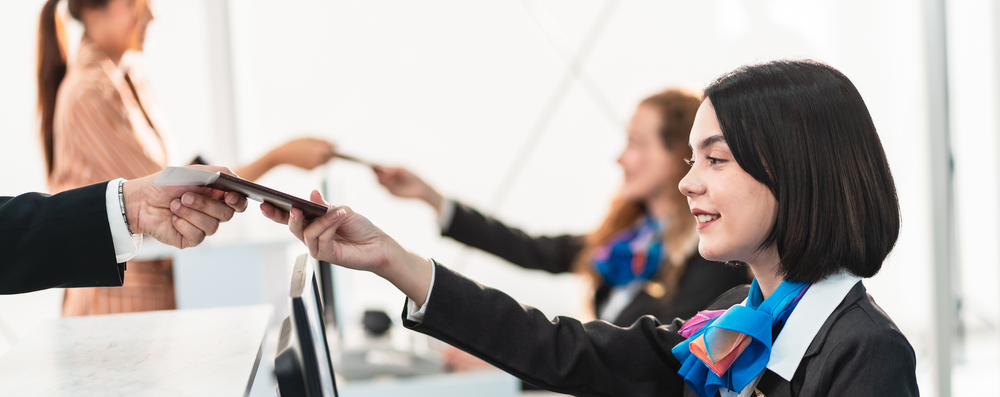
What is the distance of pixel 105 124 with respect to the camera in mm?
966

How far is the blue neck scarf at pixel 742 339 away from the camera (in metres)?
0.52

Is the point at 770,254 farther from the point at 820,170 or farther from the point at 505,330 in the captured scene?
the point at 505,330

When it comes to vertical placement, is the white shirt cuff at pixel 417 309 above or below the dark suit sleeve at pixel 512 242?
above

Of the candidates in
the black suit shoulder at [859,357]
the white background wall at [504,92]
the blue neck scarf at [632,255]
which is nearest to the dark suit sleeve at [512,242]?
the blue neck scarf at [632,255]

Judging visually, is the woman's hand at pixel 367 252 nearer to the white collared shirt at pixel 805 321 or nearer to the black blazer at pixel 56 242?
the black blazer at pixel 56 242

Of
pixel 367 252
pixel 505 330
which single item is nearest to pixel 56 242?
pixel 367 252

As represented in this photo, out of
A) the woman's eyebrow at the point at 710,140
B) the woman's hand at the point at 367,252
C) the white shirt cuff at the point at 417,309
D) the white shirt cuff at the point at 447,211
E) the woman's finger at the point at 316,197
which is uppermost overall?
the woman's eyebrow at the point at 710,140

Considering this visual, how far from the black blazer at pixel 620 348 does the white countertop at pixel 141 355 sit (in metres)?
0.16

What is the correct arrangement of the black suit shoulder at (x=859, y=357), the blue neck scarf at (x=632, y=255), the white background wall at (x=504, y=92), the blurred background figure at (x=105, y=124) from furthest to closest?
the white background wall at (x=504, y=92) → the blue neck scarf at (x=632, y=255) → the blurred background figure at (x=105, y=124) → the black suit shoulder at (x=859, y=357)

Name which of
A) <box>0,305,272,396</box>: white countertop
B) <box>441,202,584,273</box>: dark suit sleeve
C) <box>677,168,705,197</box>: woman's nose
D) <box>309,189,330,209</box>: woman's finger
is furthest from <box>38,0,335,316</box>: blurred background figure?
<box>677,168,705,197</box>: woman's nose

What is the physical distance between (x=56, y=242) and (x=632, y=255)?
91cm

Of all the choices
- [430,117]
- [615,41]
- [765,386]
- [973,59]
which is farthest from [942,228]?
[430,117]

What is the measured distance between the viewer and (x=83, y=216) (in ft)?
1.84

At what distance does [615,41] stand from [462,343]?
1.69 metres
